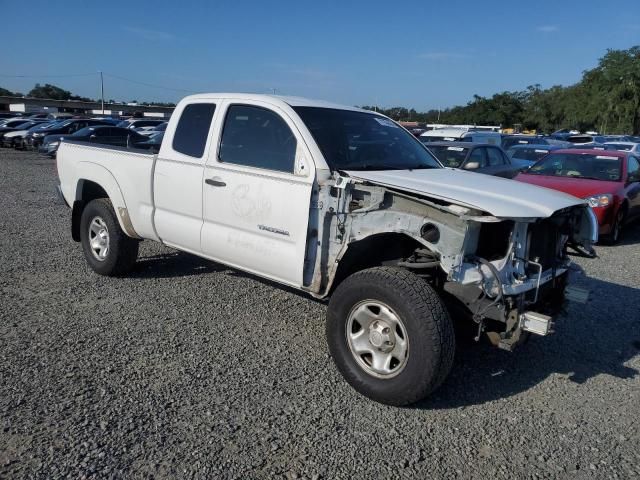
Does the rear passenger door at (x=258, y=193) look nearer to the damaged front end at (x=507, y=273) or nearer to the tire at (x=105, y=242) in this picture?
the damaged front end at (x=507, y=273)

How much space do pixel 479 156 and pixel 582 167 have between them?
185cm

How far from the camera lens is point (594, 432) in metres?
3.44

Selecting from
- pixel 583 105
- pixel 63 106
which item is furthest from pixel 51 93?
pixel 583 105

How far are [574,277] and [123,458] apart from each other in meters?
5.52

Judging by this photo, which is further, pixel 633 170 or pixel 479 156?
pixel 479 156

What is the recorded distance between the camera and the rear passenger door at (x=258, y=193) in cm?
410

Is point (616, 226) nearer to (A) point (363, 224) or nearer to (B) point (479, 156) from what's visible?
(B) point (479, 156)

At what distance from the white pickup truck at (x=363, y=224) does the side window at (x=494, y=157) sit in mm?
6484

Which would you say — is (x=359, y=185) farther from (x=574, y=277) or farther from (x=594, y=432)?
(x=574, y=277)

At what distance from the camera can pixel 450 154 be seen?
416 inches

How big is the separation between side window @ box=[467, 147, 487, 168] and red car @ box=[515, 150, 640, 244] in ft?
2.78

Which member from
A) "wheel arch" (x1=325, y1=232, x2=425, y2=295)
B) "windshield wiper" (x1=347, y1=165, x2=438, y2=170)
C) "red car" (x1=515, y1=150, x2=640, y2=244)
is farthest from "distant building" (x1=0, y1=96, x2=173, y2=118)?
"wheel arch" (x1=325, y1=232, x2=425, y2=295)

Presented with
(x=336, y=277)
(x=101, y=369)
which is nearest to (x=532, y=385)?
(x=336, y=277)

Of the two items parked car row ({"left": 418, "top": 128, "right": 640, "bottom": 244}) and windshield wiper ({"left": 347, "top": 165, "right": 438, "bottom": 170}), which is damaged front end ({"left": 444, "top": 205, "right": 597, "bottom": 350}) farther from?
parked car row ({"left": 418, "top": 128, "right": 640, "bottom": 244})
